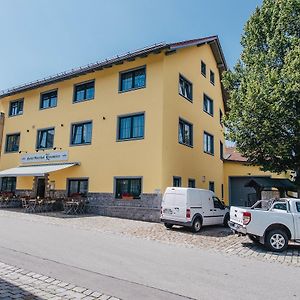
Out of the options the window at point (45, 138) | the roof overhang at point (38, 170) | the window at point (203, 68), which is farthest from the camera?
the window at point (203, 68)

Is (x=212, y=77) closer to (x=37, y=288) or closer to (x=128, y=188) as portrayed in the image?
(x=128, y=188)

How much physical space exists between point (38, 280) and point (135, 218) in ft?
40.0

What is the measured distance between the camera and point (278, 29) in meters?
16.9

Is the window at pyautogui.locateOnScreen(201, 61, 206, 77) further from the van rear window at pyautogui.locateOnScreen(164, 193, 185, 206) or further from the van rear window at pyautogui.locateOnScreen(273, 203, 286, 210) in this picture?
the van rear window at pyautogui.locateOnScreen(273, 203, 286, 210)

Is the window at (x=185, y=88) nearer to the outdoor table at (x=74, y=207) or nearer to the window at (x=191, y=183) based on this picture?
the window at (x=191, y=183)

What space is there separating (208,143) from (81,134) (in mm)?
10506

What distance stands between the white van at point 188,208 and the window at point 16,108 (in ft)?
59.0

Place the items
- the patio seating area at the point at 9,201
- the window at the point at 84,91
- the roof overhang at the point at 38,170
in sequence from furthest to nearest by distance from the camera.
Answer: the patio seating area at the point at 9,201 → the window at the point at 84,91 → the roof overhang at the point at 38,170

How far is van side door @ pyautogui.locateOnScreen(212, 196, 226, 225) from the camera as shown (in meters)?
15.8

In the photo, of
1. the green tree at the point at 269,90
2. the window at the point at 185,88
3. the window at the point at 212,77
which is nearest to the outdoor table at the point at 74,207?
the window at the point at 185,88

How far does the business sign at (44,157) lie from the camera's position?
74.2 feet

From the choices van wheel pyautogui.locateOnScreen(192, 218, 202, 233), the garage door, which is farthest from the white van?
the garage door

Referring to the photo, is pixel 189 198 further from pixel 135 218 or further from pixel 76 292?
pixel 76 292

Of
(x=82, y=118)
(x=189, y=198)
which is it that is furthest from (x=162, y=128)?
(x=82, y=118)
